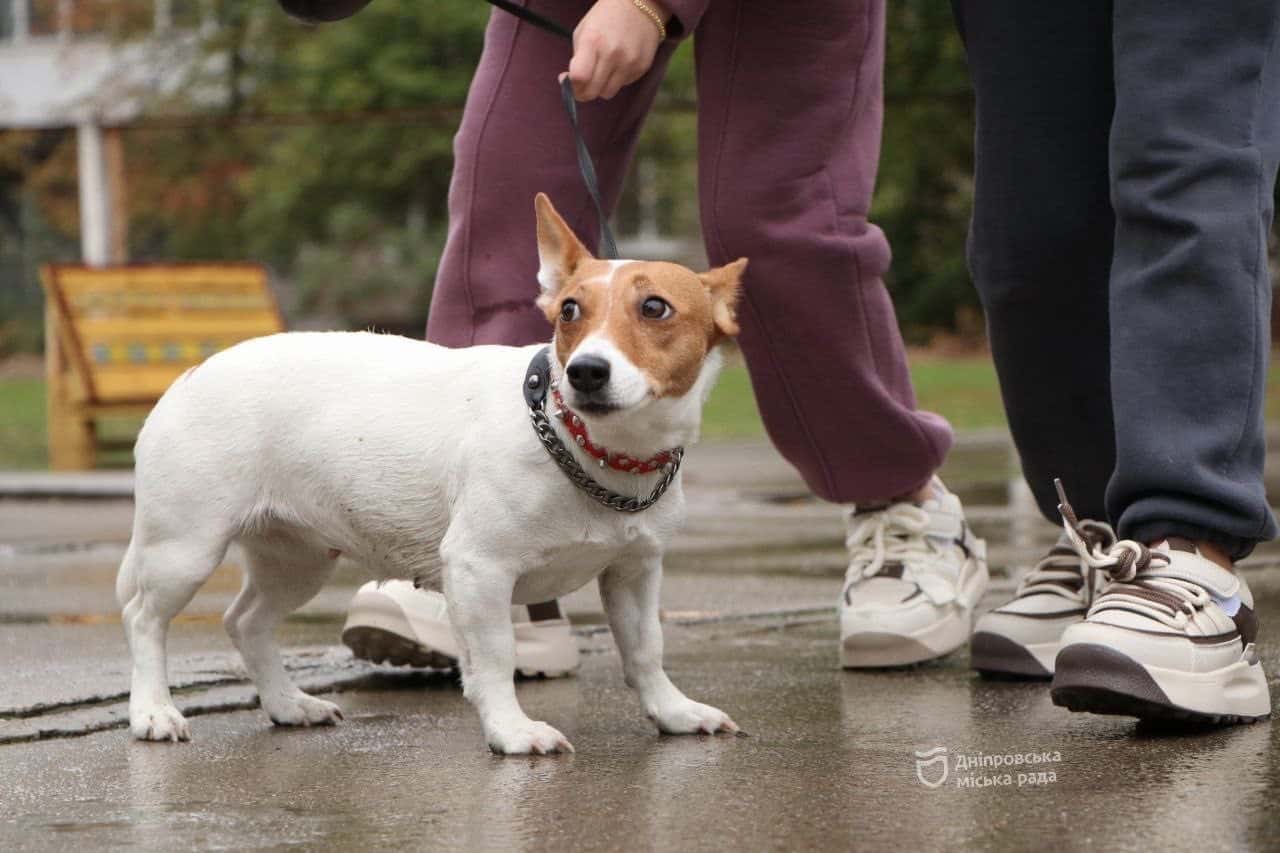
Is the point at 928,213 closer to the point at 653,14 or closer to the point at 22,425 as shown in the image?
the point at 22,425

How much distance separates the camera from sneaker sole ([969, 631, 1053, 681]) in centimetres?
368

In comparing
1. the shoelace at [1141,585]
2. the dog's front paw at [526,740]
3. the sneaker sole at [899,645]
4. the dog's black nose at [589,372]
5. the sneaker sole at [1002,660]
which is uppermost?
the dog's black nose at [589,372]

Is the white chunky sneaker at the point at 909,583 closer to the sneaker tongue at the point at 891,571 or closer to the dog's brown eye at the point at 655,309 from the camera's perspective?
the sneaker tongue at the point at 891,571

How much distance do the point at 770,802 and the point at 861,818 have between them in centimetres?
15

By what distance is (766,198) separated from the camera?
389 centimetres

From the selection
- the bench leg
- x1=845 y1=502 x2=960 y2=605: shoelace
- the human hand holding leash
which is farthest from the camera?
the bench leg

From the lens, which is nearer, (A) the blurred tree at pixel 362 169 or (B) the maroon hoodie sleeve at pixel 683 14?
(B) the maroon hoodie sleeve at pixel 683 14

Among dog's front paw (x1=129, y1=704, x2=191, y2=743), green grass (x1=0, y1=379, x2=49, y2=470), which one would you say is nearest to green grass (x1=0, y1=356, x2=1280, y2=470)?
green grass (x1=0, y1=379, x2=49, y2=470)

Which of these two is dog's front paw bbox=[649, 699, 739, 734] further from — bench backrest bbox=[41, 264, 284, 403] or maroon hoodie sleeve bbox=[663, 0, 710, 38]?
bench backrest bbox=[41, 264, 284, 403]

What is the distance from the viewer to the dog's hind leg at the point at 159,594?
11.0 ft

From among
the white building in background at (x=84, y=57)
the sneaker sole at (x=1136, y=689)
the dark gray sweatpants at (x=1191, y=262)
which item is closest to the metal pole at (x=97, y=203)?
the white building in background at (x=84, y=57)

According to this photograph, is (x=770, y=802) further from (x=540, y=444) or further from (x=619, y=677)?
(x=619, y=677)

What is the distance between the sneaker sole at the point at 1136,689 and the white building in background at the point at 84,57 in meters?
18.5

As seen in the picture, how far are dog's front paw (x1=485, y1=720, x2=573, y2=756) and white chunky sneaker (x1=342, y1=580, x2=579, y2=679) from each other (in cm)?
65
